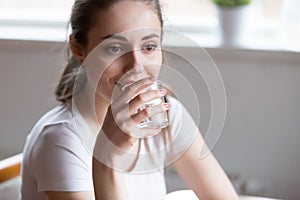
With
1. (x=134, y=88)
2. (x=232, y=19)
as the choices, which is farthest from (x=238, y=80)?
(x=134, y=88)

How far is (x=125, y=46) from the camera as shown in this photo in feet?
2.98

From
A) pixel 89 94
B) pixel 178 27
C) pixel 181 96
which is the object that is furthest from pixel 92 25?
pixel 178 27

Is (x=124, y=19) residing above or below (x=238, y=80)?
above

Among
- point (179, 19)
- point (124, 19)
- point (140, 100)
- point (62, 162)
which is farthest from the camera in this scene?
point (179, 19)

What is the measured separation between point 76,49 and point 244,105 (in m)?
0.81

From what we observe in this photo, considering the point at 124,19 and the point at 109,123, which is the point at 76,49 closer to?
the point at 124,19

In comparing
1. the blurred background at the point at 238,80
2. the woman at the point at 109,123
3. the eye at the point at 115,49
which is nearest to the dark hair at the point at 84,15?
the woman at the point at 109,123

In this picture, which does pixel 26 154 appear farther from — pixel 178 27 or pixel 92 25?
pixel 178 27

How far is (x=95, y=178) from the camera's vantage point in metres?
1.01

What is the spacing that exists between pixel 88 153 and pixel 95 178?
0.12 m

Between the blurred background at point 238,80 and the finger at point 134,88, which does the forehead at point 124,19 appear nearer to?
the finger at point 134,88

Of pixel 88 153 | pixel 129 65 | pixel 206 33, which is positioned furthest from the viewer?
pixel 206 33

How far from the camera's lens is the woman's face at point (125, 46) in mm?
902

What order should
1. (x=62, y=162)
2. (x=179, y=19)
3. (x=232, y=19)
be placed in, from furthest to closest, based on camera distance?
(x=179, y=19) < (x=232, y=19) < (x=62, y=162)
